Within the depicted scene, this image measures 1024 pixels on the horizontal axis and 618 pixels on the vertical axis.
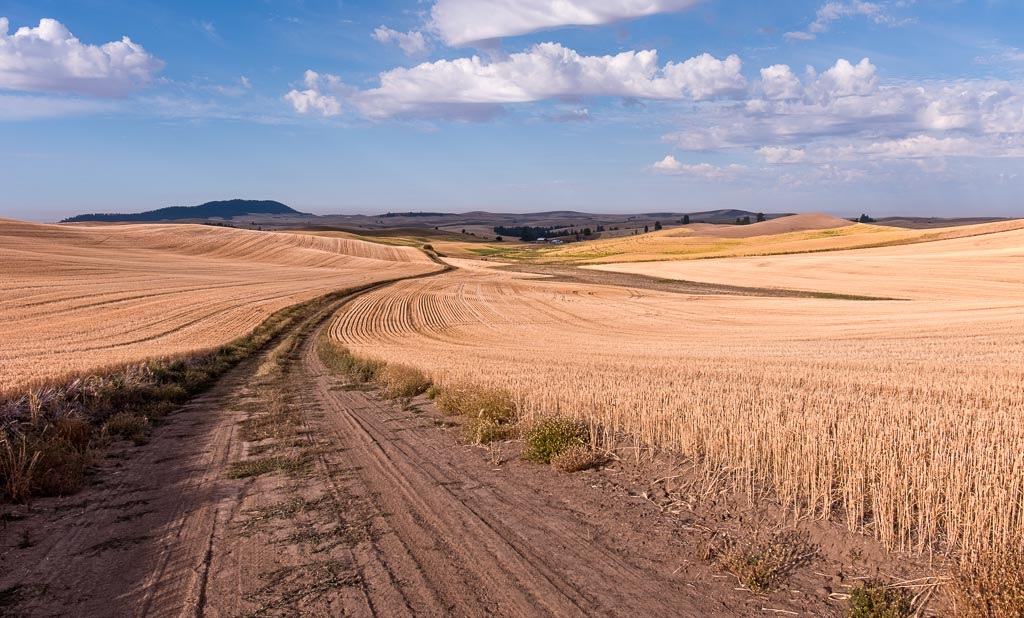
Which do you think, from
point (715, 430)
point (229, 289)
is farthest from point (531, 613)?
point (229, 289)

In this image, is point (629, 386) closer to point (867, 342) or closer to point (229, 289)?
point (867, 342)

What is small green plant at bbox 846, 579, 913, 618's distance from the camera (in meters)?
4.63

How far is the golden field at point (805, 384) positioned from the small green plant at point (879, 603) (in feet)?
2.69

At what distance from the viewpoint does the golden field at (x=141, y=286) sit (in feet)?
74.7

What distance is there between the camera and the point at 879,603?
4.71 m

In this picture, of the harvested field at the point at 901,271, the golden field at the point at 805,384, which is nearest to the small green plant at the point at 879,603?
the golden field at the point at 805,384

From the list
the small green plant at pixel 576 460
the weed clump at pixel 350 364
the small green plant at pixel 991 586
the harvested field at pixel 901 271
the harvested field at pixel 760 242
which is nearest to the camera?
the small green plant at pixel 991 586

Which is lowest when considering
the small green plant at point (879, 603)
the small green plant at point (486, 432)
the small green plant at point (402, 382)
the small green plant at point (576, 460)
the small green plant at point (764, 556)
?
the small green plant at point (402, 382)

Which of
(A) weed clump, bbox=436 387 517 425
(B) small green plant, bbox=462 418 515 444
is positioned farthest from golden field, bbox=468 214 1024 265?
(B) small green plant, bbox=462 418 515 444

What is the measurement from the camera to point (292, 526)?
6.96m

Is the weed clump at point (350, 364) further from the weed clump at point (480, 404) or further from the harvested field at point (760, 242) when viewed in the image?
the harvested field at point (760, 242)

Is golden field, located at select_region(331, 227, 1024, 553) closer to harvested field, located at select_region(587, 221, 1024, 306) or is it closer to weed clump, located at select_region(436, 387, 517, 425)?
weed clump, located at select_region(436, 387, 517, 425)

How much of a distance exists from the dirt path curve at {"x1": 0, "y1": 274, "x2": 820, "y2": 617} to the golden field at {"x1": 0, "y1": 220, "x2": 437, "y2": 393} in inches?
249

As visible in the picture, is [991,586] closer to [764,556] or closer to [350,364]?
[764,556]
